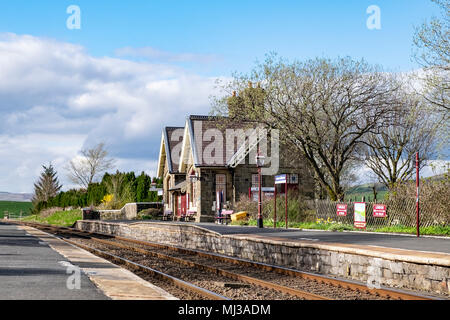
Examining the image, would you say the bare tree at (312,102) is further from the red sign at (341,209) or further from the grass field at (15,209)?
the grass field at (15,209)

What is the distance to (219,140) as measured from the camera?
1690 inches

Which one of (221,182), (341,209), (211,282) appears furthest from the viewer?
(221,182)

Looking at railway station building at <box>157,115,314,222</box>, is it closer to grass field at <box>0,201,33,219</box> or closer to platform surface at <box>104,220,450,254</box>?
platform surface at <box>104,220,450,254</box>

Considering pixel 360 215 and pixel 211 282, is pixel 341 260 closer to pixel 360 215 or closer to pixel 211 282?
pixel 211 282

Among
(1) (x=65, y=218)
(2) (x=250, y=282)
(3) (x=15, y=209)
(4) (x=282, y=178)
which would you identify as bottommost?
(2) (x=250, y=282)

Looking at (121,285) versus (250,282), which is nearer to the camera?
(121,285)

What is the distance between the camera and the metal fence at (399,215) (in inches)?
784

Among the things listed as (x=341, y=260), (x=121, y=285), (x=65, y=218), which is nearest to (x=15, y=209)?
(x=65, y=218)

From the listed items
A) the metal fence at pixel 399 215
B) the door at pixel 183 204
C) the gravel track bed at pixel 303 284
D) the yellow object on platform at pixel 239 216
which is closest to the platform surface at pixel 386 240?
the metal fence at pixel 399 215

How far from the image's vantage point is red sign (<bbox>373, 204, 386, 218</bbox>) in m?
22.0

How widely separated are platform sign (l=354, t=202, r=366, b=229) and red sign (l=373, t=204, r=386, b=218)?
0.50m

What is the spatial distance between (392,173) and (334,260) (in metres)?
33.5

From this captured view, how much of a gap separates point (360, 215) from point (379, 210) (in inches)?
41.8

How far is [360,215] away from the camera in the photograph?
2316cm
